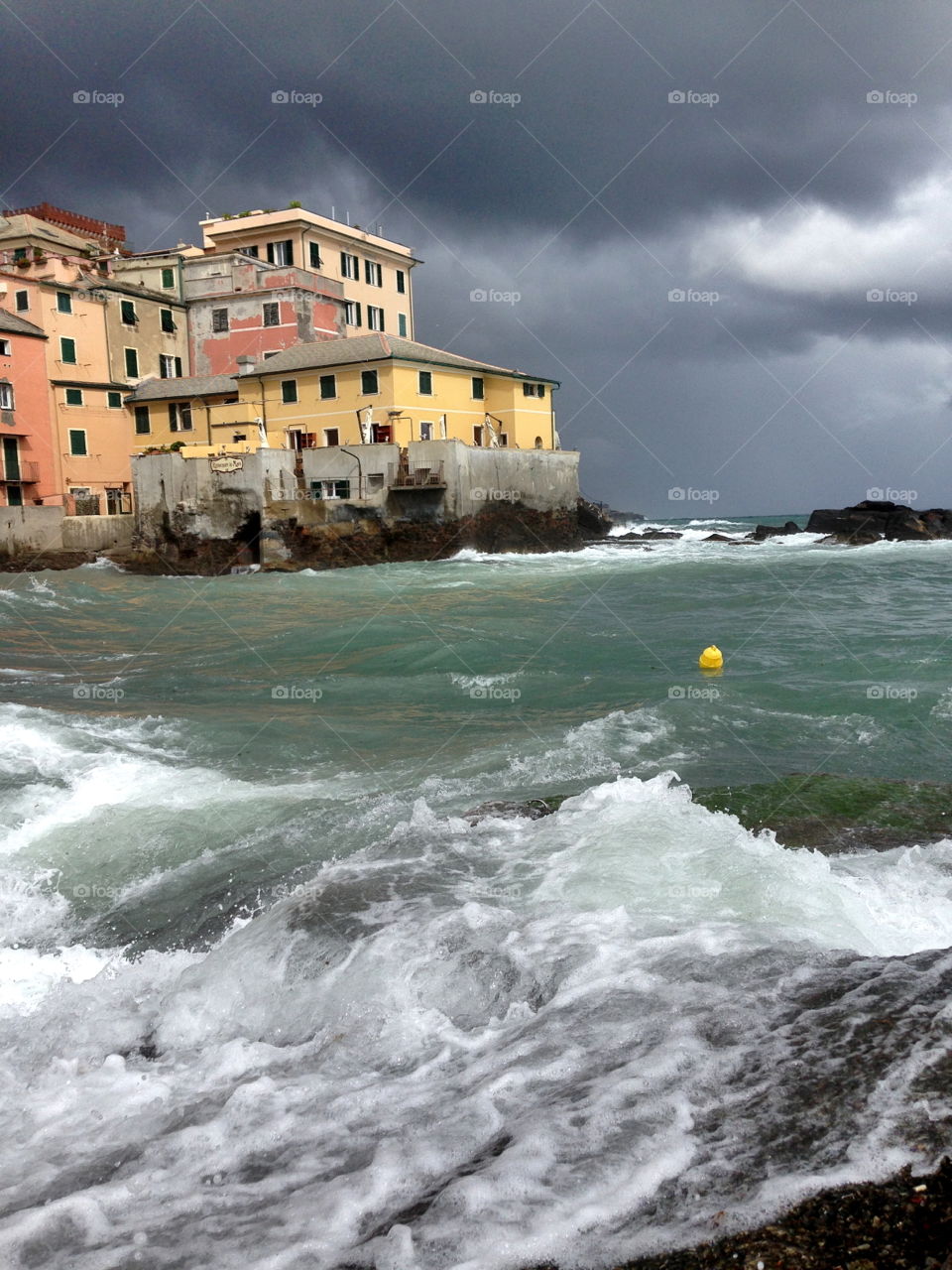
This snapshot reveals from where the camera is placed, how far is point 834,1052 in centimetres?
376

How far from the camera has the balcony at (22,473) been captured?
140ft

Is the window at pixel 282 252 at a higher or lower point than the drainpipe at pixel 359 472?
higher

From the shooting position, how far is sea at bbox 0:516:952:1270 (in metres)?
3.23

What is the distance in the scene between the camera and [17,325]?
43375 mm

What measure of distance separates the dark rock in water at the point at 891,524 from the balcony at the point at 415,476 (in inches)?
1203

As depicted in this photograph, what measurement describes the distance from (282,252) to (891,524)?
42870 millimetres

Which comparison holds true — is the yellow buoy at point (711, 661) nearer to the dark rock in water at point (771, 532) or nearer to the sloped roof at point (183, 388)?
the sloped roof at point (183, 388)

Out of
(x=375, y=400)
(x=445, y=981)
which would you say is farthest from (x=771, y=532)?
(x=445, y=981)

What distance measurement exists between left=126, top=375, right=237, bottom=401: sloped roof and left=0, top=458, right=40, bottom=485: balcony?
7.39 meters

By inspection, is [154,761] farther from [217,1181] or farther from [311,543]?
[311,543]

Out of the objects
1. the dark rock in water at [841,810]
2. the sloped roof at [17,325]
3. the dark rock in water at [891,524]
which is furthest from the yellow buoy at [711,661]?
the dark rock in water at [891,524]

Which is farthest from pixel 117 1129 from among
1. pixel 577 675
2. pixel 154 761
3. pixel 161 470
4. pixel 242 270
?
pixel 242 270

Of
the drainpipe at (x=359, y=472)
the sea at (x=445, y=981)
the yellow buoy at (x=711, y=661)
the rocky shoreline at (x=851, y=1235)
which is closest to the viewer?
the rocky shoreline at (x=851, y=1235)

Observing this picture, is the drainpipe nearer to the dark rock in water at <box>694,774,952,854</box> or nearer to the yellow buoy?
the yellow buoy
